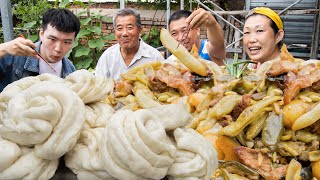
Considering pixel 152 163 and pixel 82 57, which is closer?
pixel 152 163

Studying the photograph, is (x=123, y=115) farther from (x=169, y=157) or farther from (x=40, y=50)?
(x=40, y=50)

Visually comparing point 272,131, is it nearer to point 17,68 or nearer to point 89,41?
point 17,68

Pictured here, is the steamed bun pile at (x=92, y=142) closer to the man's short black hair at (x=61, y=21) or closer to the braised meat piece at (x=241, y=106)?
the braised meat piece at (x=241, y=106)

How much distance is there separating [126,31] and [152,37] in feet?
18.5

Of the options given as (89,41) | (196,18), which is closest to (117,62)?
(196,18)

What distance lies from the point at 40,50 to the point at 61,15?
0.39m

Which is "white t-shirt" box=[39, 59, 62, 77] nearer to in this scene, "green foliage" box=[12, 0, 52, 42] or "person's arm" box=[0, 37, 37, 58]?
"person's arm" box=[0, 37, 37, 58]

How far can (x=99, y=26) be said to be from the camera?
897 centimetres

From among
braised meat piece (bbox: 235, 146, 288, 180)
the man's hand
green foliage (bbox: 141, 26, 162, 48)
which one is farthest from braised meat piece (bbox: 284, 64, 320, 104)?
green foliage (bbox: 141, 26, 162, 48)

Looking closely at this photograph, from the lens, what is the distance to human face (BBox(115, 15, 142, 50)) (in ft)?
12.0

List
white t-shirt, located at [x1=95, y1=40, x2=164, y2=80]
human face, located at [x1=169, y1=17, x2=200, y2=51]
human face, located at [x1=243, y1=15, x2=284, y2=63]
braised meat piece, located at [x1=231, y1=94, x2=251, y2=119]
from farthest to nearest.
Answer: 1. white t-shirt, located at [x1=95, y1=40, x2=164, y2=80]
2. human face, located at [x1=169, y1=17, x2=200, y2=51]
3. human face, located at [x1=243, y1=15, x2=284, y2=63]
4. braised meat piece, located at [x1=231, y1=94, x2=251, y2=119]

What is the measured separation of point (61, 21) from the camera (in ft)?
9.51

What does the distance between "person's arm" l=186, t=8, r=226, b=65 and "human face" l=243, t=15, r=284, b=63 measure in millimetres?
307

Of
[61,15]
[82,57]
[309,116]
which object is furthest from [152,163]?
[82,57]
